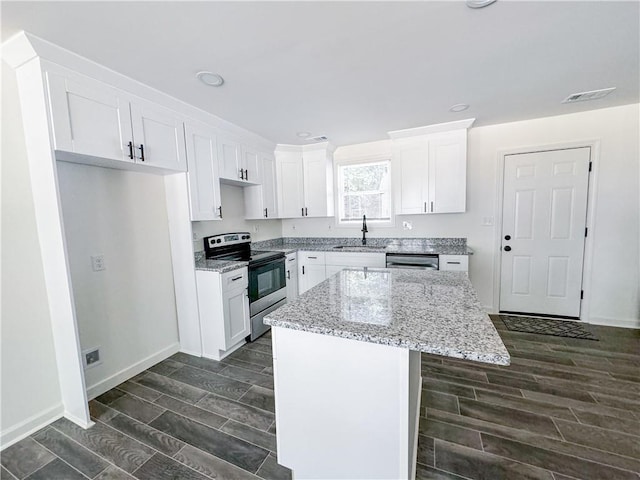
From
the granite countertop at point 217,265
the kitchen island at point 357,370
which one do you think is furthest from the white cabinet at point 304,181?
the kitchen island at point 357,370

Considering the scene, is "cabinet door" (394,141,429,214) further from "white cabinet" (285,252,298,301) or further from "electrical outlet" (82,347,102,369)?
"electrical outlet" (82,347,102,369)

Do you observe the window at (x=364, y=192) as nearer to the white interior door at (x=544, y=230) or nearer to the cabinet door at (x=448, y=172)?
the cabinet door at (x=448, y=172)

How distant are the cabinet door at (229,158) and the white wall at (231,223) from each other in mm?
344

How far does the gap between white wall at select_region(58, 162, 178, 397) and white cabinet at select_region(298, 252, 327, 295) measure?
168 cm

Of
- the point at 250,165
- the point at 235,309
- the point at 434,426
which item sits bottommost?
the point at 434,426

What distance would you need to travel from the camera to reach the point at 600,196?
9.93ft

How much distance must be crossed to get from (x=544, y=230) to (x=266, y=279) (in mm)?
3407

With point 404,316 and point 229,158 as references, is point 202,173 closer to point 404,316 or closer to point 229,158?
point 229,158

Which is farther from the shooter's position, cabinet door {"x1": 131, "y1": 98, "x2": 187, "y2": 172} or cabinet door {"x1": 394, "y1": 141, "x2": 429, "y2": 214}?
cabinet door {"x1": 394, "y1": 141, "x2": 429, "y2": 214}

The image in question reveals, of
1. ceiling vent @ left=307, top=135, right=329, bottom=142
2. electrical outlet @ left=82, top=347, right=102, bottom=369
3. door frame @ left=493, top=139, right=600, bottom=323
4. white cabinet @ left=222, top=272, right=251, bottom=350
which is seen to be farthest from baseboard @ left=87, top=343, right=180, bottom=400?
door frame @ left=493, top=139, right=600, bottom=323

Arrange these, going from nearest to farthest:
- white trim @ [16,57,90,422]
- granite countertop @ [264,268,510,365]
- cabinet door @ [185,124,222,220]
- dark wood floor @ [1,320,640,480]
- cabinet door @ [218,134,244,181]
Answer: granite countertop @ [264,268,510,365], dark wood floor @ [1,320,640,480], white trim @ [16,57,90,422], cabinet door @ [185,124,222,220], cabinet door @ [218,134,244,181]

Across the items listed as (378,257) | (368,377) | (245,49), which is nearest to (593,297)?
(378,257)

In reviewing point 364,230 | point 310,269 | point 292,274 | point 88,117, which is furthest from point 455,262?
point 88,117

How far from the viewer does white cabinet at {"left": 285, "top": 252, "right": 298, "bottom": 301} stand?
12.0ft
